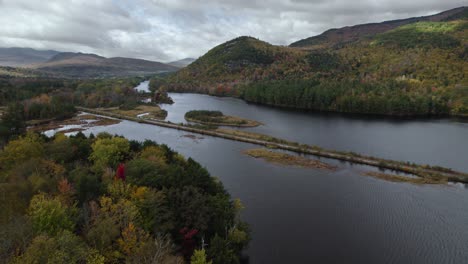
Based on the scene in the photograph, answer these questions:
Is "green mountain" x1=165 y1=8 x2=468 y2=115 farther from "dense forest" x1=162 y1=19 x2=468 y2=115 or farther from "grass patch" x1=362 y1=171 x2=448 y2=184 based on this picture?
"grass patch" x1=362 y1=171 x2=448 y2=184

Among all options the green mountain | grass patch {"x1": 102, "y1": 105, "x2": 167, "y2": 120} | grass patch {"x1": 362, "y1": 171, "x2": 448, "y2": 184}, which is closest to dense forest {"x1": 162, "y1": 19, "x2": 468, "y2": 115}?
the green mountain

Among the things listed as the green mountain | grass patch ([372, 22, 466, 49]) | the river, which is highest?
grass patch ([372, 22, 466, 49])

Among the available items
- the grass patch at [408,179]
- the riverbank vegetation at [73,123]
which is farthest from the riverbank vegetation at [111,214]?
the riverbank vegetation at [73,123]

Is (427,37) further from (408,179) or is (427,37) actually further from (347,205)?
(347,205)

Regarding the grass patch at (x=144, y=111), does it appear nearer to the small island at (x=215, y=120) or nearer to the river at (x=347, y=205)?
the small island at (x=215, y=120)

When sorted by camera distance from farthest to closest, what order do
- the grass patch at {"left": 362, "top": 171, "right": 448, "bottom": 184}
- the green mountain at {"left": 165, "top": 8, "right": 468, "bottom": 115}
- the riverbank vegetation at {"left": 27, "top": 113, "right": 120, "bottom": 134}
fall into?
the green mountain at {"left": 165, "top": 8, "right": 468, "bottom": 115} < the riverbank vegetation at {"left": 27, "top": 113, "right": 120, "bottom": 134} < the grass patch at {"left": 362, "top": 171, "right": 448, "bottom": 184}

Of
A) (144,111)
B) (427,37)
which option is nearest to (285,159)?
(144,111)
